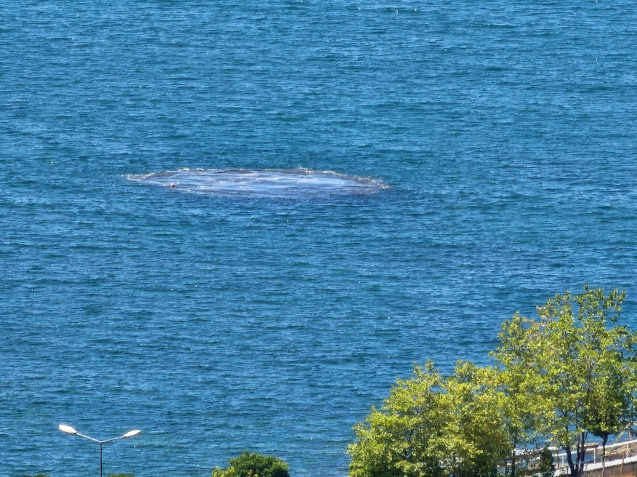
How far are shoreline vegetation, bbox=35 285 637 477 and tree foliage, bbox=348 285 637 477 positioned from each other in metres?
0.05

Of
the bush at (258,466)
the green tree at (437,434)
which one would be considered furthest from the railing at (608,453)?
the bush at (258,466)

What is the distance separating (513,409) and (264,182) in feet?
340

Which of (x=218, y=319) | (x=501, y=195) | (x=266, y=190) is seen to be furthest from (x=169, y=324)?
(x=501, y=195)

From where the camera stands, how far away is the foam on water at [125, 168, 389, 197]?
7229 inches

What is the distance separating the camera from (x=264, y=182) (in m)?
188

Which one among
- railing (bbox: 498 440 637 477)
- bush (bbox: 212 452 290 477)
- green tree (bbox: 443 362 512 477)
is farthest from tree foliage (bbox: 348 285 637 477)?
bush (bbox: 212 452 290 477)

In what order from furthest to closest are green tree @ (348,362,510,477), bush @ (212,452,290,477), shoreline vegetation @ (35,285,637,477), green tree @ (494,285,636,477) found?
1. bush @ (212,452,290,477)
2. green tree @ (494,285,636,477)
3. shoreline vegetation @ (35,285,637,477)
4. green tree @ (348,362,510,477)

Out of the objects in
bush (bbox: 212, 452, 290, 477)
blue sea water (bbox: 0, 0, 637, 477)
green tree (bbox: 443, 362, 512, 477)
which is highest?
blue sea water (bbox: 0, 0, 637, 477)

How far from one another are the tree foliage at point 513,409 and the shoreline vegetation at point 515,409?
0.05 m

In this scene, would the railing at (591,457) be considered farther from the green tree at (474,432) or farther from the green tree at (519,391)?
the green tree at (474,432)

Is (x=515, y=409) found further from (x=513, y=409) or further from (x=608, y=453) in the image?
(x=608, y=453)

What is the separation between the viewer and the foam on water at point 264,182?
18362 cm

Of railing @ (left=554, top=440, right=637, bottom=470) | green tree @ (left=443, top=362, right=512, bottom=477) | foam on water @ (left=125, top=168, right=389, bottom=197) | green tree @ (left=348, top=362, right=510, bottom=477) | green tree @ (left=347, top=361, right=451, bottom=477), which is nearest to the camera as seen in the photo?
green tree @ (left=443, top=362, right=512, bottom=477)

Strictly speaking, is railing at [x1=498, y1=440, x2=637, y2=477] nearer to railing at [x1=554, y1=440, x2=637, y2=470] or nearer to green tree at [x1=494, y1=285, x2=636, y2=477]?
railing at [x1=554, y1=440, x2=637, y2=470]
